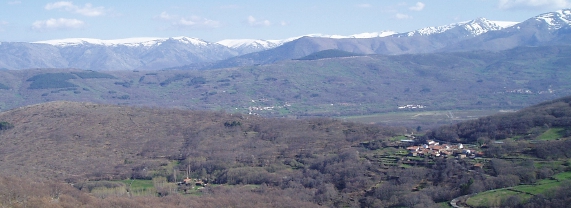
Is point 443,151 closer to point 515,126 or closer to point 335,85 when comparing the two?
point 515,126

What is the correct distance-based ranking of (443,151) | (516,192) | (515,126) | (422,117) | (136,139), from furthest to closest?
(422,117), (136,139), (515,126), (443,151), (516,192)

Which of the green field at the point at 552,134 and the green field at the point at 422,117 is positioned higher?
the green field at the point at 552,134

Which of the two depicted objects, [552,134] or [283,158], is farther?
[283,158]

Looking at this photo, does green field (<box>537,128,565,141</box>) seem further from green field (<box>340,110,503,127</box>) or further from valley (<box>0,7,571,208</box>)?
green field (<box>340,110,503,127</box>)

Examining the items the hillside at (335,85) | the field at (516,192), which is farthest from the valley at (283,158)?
the hillside at (335,85)

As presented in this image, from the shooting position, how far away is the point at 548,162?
1635 inches

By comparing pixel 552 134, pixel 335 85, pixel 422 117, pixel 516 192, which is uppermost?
pixel 552 134

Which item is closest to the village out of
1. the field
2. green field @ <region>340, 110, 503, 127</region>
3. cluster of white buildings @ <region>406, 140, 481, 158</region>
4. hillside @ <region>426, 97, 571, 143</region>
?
cluster of white buildings @ <region>406, 140, 481, 158</region>

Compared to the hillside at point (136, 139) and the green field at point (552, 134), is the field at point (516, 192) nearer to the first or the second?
the green field at point (552, 134)

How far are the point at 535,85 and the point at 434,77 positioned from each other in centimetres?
2618

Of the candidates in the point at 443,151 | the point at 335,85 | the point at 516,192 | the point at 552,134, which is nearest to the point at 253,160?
the point at 443,151

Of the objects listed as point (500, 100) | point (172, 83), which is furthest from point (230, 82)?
point (500, 100)

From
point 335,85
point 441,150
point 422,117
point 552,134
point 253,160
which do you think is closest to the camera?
point 441,150

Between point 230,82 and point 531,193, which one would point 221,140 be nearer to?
point 531,193
